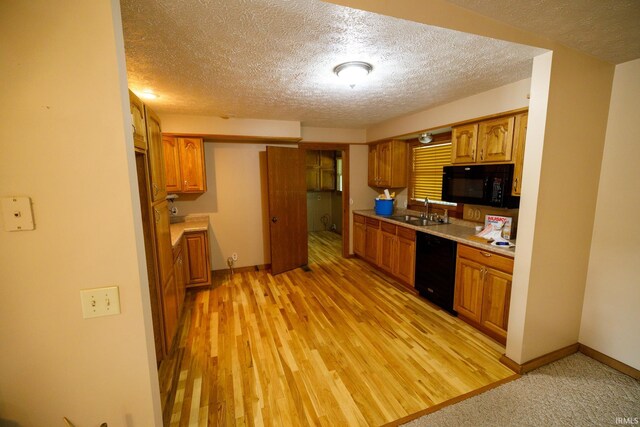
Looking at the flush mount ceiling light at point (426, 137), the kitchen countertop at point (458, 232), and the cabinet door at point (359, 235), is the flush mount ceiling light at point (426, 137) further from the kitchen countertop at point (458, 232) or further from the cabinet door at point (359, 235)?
the cabinet door at point (359, 235)

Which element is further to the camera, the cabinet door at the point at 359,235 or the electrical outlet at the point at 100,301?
the cabinet door at the point at 359,235

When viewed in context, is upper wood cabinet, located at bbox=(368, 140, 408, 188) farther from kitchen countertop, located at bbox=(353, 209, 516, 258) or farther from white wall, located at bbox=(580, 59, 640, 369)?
white wall, located at bbox=(580, 59, 640, 369)

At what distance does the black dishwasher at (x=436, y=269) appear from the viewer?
275 centimetres

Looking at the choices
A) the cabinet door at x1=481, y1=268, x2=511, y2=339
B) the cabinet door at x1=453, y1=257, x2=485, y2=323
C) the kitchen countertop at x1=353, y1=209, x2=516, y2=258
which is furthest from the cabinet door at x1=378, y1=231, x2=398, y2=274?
the cabinet door at x1=481, y1=268, x2=511, y2=339

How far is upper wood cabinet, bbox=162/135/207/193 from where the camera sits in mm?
3424

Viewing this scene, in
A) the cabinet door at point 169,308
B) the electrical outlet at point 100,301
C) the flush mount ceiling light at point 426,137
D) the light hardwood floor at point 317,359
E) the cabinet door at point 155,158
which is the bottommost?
the light hardwood floor at point 317,359

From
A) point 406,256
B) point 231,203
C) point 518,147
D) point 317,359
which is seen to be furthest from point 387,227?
point 231,203

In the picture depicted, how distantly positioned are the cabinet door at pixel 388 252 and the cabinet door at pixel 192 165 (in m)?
2.87

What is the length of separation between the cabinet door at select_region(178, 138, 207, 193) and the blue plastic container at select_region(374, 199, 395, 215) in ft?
9.14

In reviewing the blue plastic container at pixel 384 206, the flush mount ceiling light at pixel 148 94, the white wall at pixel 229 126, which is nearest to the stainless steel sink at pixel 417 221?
the blue plastic container at pixel 384 206

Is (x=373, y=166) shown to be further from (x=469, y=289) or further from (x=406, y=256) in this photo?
(x=469, y=289)

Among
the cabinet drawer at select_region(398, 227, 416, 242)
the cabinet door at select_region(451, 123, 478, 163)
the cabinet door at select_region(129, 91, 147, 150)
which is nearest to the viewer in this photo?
the cabinet door at select_region(129, 91, 147, 150)

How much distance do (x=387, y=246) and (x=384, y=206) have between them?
0.71 meters

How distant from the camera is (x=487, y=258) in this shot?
233 centimetres
